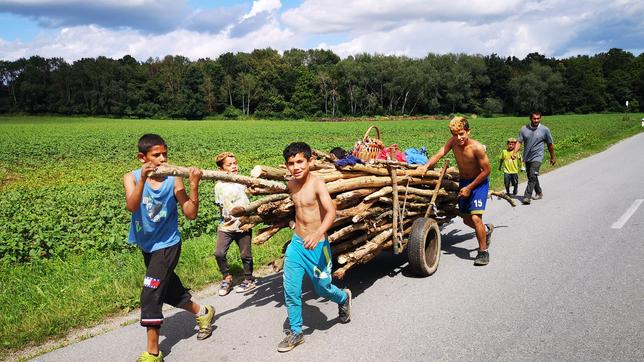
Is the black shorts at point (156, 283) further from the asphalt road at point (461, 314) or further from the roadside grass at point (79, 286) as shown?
the roadside grass at point (79, 286)

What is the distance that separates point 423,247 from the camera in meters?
5.37

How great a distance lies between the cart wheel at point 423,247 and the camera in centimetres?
535

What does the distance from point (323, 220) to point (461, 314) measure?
67.8 inches

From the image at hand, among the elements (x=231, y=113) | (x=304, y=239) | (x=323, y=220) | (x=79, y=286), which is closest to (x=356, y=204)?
(x=323, y=220)

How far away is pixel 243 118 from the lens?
81.9 metres

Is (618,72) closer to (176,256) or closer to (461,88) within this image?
(461,88)

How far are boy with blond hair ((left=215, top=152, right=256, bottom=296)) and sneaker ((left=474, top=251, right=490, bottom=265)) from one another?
2.90 m

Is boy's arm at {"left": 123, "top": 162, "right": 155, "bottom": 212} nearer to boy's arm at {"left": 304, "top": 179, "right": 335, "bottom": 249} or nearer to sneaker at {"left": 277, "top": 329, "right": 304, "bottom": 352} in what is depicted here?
boy's arm at {"left": 304, "top": 179, "right": 335, "bottom": 249}

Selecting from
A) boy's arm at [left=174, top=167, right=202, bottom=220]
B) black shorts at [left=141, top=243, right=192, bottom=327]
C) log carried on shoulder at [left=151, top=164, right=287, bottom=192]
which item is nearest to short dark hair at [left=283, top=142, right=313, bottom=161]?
log carried on shoulder at [left=151, top=164, right=287, bottom=192]

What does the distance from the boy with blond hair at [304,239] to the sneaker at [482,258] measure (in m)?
2.63

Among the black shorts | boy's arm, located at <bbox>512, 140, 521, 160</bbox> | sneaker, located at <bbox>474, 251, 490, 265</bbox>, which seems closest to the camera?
the black shorts

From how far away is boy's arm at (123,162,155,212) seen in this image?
344 cm

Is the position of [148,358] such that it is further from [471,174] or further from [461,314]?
[471,174]

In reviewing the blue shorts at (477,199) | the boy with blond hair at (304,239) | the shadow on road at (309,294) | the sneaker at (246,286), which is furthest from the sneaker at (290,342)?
the blue shorts at (477,199)
